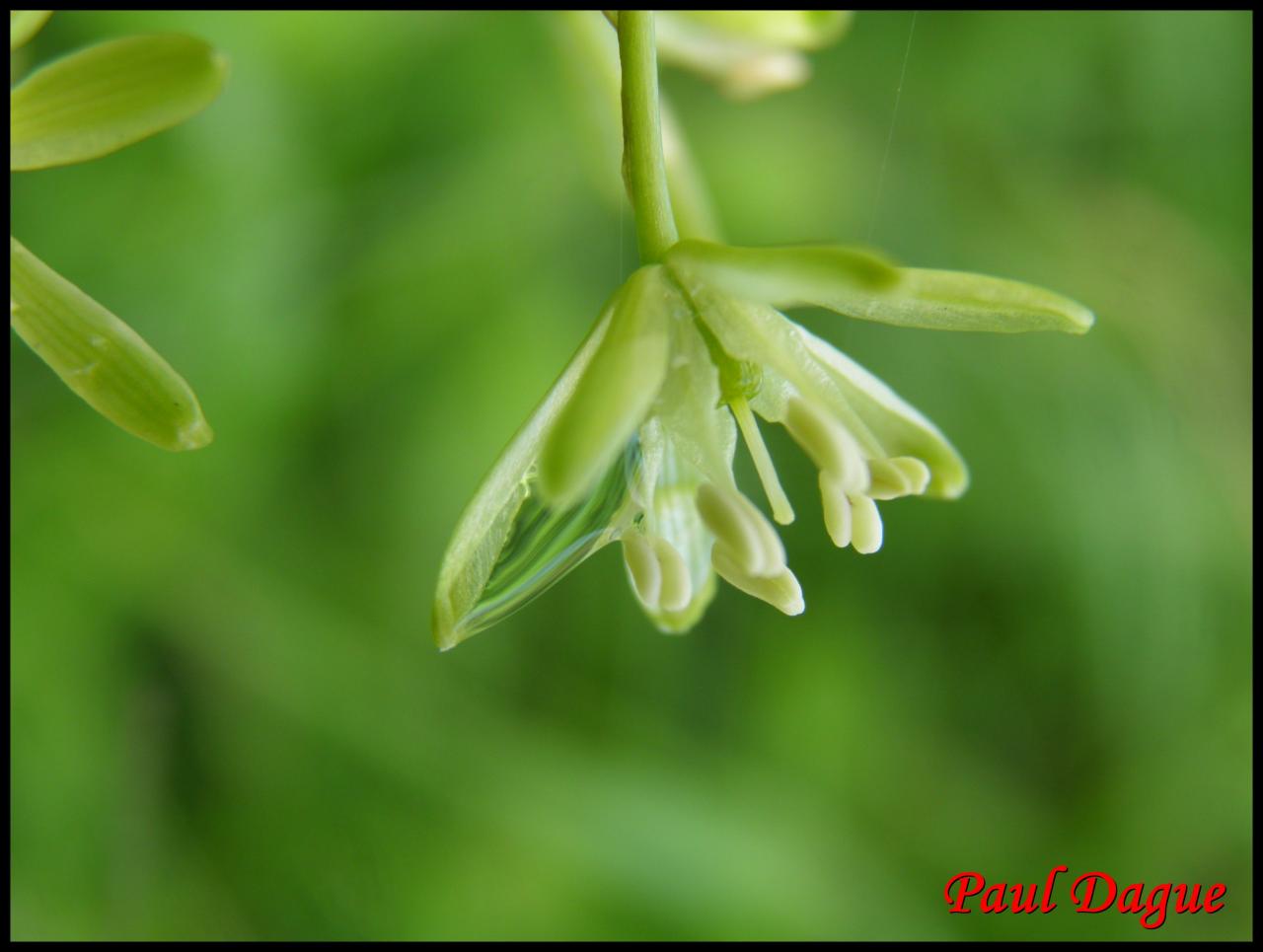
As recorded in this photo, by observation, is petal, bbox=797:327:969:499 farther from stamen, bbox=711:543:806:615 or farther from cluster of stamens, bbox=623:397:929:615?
stamen, bbox=711:543:806:615

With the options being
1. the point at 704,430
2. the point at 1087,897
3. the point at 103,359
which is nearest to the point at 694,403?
the point at 704,430

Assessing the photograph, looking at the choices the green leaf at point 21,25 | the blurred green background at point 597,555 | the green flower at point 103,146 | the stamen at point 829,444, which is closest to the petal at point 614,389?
the stamen at point 829,444

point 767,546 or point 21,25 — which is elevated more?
point 21,25

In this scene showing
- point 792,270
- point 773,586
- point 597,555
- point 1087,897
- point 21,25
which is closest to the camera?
point 792,270

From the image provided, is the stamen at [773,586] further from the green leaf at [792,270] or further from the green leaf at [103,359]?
the green leaf at [103,359]

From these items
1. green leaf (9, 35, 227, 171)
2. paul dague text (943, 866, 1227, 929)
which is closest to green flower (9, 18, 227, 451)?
green leaf (9, 35, 227, 171)

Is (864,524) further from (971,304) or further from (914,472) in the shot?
(971,304)
